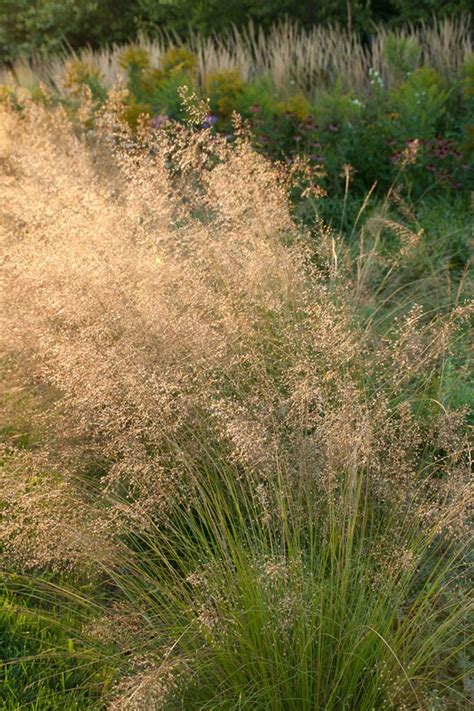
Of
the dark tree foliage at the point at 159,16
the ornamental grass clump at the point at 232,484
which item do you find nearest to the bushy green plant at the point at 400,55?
the ornamental grass clump at the point at 232,484

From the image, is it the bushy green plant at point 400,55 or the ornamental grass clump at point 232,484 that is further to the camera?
the bushy green plant at point 400,55

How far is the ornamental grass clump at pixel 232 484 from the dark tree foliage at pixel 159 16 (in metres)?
9.24

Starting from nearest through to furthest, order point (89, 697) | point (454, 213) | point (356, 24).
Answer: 1. point (89, 697)
2. point (454, 213)
3. point (356, 24)

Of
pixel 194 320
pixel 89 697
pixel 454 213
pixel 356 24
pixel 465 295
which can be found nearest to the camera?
pixel 89 697

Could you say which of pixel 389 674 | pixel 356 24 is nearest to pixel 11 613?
pixel 389 674

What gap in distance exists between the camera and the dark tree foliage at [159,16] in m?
12.3

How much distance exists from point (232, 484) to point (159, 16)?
13265mm

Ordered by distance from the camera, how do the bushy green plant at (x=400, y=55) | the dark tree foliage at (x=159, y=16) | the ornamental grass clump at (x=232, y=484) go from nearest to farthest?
the ornamental grass clump at (x=232, y=484) → the bushy green plant at (x=400, y=55) → the dark tree foliage at (x=159, y=16)

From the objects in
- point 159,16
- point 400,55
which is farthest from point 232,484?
point 159,16

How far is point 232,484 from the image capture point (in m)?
2.57

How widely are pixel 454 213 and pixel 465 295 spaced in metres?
1.41

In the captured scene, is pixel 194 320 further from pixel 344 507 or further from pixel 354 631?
pixel 354 631

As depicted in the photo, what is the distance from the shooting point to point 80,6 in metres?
14.9

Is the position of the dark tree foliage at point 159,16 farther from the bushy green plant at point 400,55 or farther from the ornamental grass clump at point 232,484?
the ornamental grass clump at point 232,484
